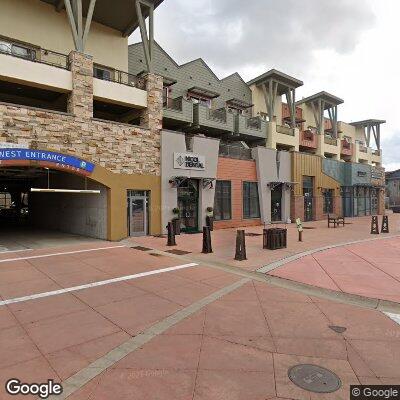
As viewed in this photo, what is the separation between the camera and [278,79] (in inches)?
1171

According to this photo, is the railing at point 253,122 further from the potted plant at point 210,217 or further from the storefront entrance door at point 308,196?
the potted plant at point 210,217

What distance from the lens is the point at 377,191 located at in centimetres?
4234

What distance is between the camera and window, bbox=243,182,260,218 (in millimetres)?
24714

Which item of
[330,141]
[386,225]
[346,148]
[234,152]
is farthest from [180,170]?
[346,148]

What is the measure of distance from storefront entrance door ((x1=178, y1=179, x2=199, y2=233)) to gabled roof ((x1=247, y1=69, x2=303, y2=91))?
47.1ft

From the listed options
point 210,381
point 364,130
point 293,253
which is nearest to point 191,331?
point 210,381

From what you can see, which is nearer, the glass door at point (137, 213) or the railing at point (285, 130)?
the glass door at point (137, 213)

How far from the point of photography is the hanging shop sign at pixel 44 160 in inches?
530

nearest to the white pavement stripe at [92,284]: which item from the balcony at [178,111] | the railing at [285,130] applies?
the balcony at [178,111]

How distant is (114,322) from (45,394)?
2232 millimetres

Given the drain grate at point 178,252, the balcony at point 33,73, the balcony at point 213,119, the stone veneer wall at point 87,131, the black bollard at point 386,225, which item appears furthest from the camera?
the balcony at point 213,119

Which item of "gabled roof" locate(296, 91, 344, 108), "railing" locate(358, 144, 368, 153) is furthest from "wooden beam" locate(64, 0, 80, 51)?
"railing" locate(358, 144, 368, 153)

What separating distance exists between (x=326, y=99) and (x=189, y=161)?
954 inches

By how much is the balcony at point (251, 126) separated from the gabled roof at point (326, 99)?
1074 centimetres
